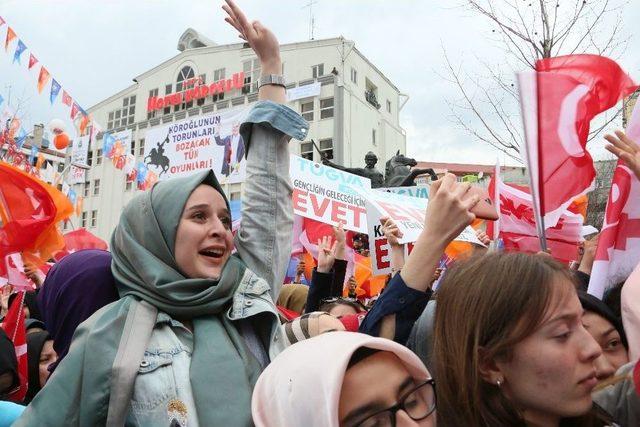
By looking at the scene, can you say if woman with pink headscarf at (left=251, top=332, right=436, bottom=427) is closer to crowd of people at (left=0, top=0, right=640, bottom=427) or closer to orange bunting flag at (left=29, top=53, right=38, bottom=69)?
crowd of people at (left=0, top=0, right=640, bottom=427)

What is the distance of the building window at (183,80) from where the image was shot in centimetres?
3344

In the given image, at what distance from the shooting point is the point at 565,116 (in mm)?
2521

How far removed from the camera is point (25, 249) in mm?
4320

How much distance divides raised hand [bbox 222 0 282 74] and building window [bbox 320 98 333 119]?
25622 millimetres

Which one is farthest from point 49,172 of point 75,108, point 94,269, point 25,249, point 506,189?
point 94,269

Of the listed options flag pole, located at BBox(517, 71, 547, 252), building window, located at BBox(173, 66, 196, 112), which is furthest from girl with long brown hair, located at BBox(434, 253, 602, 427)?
building window, located at BBox(173, 66, 196, 112)

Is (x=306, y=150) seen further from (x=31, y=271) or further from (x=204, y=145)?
(x=31, y=271)

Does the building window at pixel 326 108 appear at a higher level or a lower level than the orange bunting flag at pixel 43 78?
higher

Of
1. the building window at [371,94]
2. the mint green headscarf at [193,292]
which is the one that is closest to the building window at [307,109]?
the building window at [371,94]

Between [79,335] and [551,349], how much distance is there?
124cm

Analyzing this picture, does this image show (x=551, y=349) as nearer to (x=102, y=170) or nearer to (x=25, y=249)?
(x=25, y=249)

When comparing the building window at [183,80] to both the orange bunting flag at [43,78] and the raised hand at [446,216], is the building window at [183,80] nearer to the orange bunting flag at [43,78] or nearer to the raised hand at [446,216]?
the orange bunting flag at [43,78]

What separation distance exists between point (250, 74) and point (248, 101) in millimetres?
2278

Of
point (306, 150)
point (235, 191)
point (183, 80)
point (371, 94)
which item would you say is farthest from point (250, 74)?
point (235, 191)
